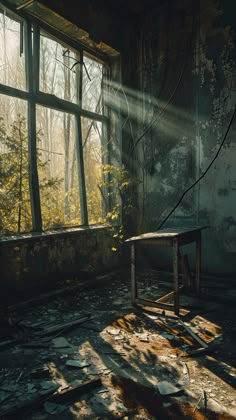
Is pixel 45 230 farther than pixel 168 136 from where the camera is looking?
No

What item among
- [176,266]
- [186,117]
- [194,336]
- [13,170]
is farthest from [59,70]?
[194,336]

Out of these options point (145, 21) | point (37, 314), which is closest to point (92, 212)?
point (37, 314)

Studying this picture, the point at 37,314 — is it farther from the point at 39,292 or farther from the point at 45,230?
the point at 45,230

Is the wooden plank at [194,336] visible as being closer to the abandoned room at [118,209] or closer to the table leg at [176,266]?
the abandoned room at [118,209]

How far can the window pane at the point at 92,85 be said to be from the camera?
5.44m

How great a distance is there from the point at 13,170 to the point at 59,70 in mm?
2155

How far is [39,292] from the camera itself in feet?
14.0

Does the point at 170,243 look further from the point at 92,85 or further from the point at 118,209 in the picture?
the point at 92,85

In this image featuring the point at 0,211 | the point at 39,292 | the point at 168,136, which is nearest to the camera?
the point at 0,211

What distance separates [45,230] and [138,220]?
202 cm

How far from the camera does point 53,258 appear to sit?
4492mm

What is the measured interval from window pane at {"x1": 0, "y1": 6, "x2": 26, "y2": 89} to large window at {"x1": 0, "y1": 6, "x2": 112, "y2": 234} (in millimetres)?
12

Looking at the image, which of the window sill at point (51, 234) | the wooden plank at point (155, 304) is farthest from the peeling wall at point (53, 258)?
the wooden plank at point (155, 304)

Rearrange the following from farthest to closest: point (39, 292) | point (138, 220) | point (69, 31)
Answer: point (138, 220)
point (69, 31)
point (39, 292)
